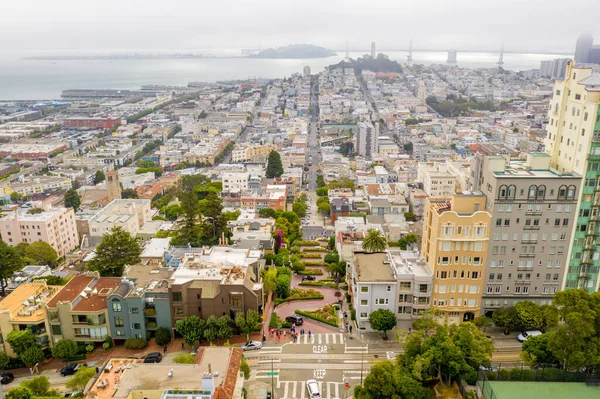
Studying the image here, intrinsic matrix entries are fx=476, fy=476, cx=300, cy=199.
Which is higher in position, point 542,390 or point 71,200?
point 542,390

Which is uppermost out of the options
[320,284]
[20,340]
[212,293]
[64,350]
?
[212,293]

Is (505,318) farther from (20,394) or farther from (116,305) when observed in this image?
(20,394)

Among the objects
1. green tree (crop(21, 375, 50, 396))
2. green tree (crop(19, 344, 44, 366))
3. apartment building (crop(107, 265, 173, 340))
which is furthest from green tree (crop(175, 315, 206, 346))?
green tree (crop(19, 344, 44, 366))

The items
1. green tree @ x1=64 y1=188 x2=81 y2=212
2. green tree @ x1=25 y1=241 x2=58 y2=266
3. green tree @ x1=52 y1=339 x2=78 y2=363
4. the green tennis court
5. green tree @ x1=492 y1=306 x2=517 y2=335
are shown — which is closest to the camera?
the green tennis court

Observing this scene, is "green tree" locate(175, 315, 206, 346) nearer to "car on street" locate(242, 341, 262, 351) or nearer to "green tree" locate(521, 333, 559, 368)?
"car on street" locate(242, 341, 262, 351)

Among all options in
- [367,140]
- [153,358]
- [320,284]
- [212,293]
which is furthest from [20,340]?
[367,140]
